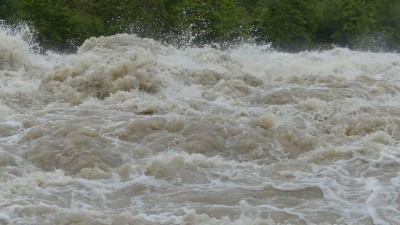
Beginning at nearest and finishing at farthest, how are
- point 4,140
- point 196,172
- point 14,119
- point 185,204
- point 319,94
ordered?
1. point 185,204
2. point 196,172
3. point 4,140
4. point 14,119
5. point 319,94

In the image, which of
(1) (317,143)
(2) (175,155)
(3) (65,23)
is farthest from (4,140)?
(3) (65,23)

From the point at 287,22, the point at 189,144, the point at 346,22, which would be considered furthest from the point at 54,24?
the point at 189,144

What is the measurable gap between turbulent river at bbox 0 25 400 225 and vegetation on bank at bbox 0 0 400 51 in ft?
30.4

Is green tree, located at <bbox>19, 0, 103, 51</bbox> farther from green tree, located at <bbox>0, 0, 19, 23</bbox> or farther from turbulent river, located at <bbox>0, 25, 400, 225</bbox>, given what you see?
turbulent river, located at <bbox>0, 25, 400, 225</bbox>

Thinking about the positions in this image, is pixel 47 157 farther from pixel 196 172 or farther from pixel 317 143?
pixel 317 143

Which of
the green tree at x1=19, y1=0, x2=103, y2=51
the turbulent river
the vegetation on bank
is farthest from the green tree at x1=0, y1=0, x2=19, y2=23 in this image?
the turbulent river

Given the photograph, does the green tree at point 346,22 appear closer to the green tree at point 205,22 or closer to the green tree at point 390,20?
the green tree at point 390,20

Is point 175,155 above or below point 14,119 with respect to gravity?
below

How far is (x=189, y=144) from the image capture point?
10.1 metres

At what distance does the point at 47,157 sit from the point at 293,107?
5.64 metres

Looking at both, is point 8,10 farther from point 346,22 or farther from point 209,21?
point 346,22

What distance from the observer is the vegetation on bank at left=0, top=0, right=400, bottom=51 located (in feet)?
84.6

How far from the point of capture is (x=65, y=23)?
2589 centimetres

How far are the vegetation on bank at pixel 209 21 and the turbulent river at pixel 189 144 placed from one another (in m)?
9.25
